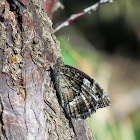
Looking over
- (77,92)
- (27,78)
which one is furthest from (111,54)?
(27,78)

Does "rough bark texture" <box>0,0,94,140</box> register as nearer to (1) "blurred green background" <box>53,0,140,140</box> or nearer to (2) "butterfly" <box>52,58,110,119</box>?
(2) "butterfly" <box>52,58,110,119</box>

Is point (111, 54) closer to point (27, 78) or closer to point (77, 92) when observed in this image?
point (77, 92)

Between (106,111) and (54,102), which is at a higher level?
(106,111)

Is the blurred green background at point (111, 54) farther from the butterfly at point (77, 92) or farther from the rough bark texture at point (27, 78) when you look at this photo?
the rough bark texture at point (27, 78)

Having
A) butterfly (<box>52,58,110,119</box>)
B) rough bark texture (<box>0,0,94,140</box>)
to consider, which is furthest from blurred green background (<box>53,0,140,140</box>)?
rough bark texture (<box>0,0,94,140</box>)

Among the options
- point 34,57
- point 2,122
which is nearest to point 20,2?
point 34,57

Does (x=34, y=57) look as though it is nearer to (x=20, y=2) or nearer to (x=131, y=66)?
(x=20, y=2)
